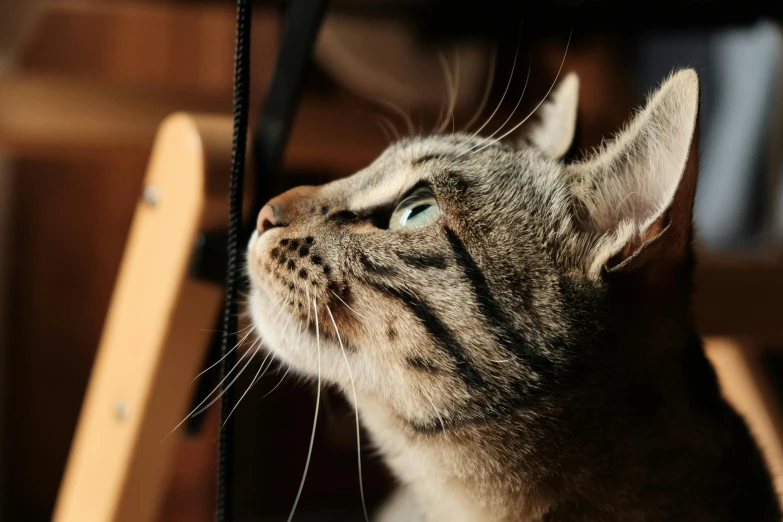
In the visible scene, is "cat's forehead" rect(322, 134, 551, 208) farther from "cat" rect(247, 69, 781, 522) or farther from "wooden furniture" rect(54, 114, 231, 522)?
"wooden furniture" rect(54, 114, 231, 522)

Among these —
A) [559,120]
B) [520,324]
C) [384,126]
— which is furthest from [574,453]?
[384,126]

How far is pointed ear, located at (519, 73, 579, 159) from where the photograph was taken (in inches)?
24.4

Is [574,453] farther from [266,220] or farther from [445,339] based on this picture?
[266,220]

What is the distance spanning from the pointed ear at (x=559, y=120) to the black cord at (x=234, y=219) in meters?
0.26

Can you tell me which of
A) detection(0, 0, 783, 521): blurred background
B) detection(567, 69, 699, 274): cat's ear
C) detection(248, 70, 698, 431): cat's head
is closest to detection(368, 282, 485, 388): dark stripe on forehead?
detection(248, 70, 698, 431): cat's head

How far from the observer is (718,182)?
46.5 inches

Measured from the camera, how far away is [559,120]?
0.64m

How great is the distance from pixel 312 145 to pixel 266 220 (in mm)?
192

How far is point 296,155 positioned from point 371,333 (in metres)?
0.33

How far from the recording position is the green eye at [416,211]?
50cm

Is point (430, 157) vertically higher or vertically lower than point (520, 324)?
higher

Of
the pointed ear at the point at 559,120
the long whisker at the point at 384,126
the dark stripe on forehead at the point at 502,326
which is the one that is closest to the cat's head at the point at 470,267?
the dark stripe on forehead at the point at 502,326

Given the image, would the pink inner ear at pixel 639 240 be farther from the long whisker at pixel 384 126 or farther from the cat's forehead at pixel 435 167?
the long whisker at pixel 384 126

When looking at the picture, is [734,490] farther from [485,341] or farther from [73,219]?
[73,219]
